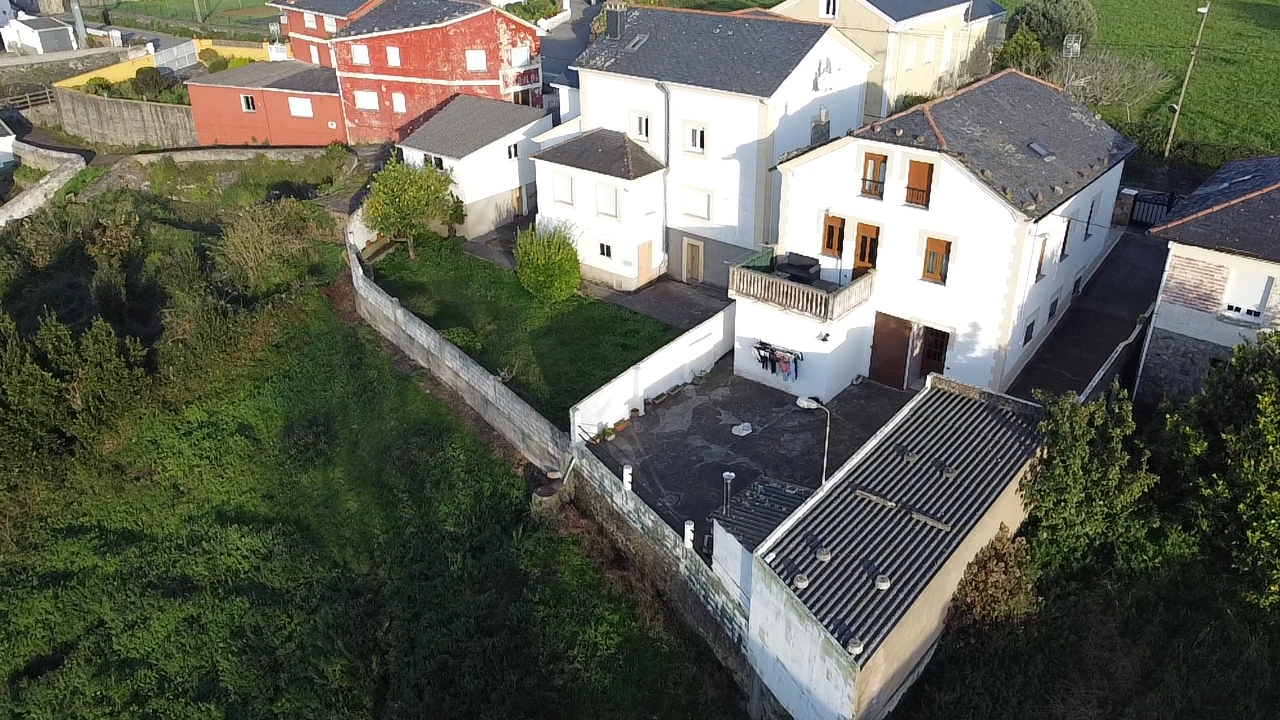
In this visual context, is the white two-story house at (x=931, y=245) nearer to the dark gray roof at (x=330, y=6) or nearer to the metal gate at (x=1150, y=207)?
the metal gate at (x=1150, y=207)

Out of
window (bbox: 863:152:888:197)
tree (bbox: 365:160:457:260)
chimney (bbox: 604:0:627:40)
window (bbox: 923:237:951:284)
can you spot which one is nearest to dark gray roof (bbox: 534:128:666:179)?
chimney (bbox: 604:0:627:40)

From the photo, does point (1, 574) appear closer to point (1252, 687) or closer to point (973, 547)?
point (973, 547)

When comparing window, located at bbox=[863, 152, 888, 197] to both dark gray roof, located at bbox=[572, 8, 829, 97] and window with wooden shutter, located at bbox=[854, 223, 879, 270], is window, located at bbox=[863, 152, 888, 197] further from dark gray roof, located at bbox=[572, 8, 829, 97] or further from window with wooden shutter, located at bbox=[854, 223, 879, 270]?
dark gray roof, located at bbox=[572, 8, 829, 97]

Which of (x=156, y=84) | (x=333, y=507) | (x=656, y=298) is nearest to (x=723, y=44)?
(x=656, y=298)

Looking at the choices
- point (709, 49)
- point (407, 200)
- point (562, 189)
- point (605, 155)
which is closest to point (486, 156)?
point (407, 200)

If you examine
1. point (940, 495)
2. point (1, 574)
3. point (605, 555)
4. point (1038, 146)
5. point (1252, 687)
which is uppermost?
point (1038, 146)
